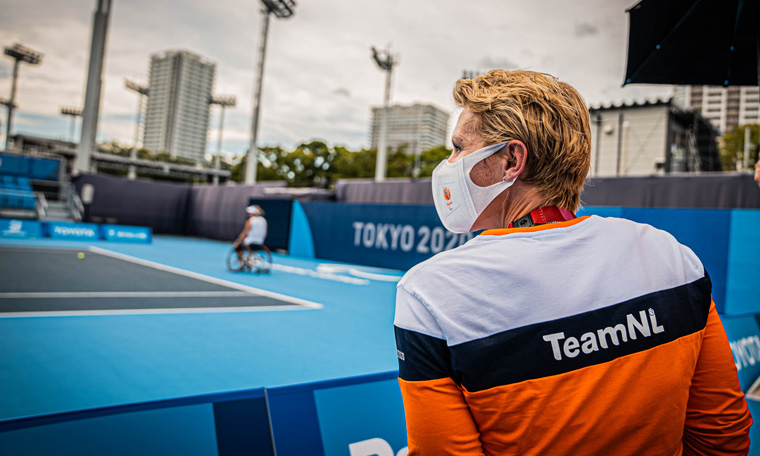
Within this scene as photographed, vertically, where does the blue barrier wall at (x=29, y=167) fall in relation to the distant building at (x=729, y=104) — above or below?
below

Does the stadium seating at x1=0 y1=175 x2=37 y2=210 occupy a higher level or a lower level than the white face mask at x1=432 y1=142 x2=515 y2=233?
higher

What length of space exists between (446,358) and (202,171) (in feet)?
194

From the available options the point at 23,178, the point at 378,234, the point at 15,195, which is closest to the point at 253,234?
the point at 378,234

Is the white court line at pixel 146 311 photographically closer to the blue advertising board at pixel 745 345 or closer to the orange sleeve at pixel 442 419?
the blue advertising board at pixel 745 345

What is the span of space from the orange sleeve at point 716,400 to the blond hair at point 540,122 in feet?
1.62

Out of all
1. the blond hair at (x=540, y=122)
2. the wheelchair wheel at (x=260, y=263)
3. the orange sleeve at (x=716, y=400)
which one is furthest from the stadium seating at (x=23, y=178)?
the orange sleeve at (x=716, y=400)

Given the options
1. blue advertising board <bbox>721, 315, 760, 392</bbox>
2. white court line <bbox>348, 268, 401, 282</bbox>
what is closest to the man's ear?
blue advertising board <bbox>721, 315, 760, 392</bbox>

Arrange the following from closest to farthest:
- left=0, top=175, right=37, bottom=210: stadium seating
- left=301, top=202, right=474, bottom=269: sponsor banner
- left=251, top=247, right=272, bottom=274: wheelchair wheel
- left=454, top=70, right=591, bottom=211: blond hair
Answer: left=454, top=70, right=591, bottom=211: blond hair
left=251, top=247, right=272, bottom=274: wheelchair wheel
left=301, top=202, right=474, bottom=269: sponsor banner
left=0, top=175, right=37, bottom=210: stadium seating

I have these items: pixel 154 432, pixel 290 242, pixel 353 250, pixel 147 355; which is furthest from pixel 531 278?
pixel 290 242

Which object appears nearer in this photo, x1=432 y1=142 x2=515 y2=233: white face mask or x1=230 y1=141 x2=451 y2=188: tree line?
x1=432 y1=142 x2=515 y2=233: white face mask

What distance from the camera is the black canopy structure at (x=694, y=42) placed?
407 centimetres

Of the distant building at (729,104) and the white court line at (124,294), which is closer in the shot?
the white court line at (124,294)

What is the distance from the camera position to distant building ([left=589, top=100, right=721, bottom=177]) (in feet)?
80.6

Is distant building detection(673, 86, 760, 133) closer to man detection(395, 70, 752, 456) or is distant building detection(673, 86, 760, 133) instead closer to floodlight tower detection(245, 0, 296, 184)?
floodlight tower detection(245, 0, 296, 184)
